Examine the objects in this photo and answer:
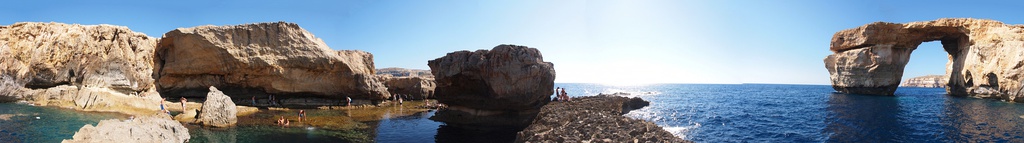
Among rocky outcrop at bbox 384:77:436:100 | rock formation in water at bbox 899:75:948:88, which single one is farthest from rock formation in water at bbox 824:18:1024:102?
rock formation in water at bbox 899:75:948:88

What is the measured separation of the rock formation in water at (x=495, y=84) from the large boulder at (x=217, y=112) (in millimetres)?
12191

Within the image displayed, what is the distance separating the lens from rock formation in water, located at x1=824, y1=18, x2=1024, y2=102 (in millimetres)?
41844

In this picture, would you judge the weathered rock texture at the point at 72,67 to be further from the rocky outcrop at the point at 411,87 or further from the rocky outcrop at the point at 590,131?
the rocky outcrop at the point at 411,87

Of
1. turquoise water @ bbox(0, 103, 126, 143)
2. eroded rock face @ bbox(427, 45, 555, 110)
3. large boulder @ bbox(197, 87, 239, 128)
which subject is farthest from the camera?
eroded rock face @ bbox(427, 45, 555, 110)

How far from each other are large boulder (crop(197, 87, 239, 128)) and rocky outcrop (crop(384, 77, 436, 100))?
37129 mm

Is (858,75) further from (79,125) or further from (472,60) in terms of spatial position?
(79,125)

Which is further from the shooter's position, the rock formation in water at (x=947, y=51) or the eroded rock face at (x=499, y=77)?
the rock formation in water at (x=947, y=51)

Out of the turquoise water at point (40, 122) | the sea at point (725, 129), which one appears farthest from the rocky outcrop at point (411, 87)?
the turquoise water at point (40, 122)

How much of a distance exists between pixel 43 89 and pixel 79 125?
20695 millimetres

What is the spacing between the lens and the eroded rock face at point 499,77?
27.0 meters

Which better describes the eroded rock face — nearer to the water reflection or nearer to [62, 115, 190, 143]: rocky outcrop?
[62, 115, 190, 143]: rocky outcrop

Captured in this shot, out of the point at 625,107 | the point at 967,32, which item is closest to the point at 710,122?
the point at 625,107

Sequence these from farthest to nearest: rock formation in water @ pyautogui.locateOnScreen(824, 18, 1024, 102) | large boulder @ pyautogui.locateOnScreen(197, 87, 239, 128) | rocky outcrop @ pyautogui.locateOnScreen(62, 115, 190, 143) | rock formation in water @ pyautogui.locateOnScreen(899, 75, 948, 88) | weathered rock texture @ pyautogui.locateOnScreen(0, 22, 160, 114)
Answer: rock formation in water @ pyautogui.locateOnScreen(899, 75, 948, 88) → rock formation in water @ pyautogui.locateOnScreen(824, 18, 1024, 102) → weathered rock texture @ pyautogui.locateOnScreen(0, 22, 160, 114) → large boulder @ pyautogui.locateOnScreen(197, 87, 239, 128) → rocky outcrop @ pyautogui.locateOnScreen(62, 115, 190, 143)

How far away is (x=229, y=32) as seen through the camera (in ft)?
126
